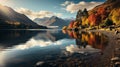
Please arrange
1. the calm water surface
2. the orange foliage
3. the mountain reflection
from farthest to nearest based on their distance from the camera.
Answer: the orange foliage
the mountain reflection
the calm water surface

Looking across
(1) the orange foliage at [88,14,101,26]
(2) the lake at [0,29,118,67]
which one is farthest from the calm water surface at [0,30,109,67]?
(1) the orange foliage at [88,14,101,26]

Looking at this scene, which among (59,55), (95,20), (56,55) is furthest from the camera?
(95,20)

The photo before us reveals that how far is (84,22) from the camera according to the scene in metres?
193

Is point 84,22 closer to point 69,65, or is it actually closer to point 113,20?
point 113,20

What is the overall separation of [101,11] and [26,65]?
522 feet

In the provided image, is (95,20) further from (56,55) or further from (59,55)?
(59,55)

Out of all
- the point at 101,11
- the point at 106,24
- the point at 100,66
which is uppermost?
the point at 101,11

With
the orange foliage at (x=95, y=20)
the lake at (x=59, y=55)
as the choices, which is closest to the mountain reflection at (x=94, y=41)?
the lake at (x=59, y=55)

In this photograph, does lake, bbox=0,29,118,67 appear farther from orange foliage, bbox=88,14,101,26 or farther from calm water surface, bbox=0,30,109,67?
orange foliage, bbox=88,14,101,26

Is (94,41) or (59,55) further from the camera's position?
(94,41)

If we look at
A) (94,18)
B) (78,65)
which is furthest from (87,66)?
(94,18)

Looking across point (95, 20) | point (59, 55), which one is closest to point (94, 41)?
point (59, 55)

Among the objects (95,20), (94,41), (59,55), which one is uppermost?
(95,20)

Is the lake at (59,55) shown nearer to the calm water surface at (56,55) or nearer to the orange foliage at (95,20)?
the calm water surface at (56,55)
